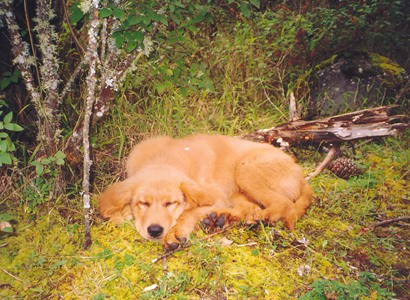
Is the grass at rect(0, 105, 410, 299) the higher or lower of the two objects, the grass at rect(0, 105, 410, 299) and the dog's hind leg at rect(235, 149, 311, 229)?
the lower

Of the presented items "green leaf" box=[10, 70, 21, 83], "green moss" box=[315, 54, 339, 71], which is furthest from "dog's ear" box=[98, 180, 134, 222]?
"green moss" box=[315, 54, 339, 71]

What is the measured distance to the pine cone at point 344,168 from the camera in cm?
389

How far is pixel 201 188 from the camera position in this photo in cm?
305

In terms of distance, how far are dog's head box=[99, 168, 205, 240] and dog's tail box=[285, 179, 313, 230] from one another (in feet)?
2.41

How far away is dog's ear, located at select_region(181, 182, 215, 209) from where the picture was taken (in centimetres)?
295

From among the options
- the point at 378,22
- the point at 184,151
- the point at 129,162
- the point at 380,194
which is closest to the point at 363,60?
the point at 378,22

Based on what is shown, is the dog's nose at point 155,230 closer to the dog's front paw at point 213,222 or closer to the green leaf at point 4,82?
the dog's front paw at point 213,222

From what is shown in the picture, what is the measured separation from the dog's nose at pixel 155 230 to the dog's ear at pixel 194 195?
0.38 meters

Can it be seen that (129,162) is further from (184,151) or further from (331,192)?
(331,192)

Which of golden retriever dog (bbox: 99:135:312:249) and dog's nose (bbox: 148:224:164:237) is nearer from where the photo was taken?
dog's nose (bbox: 148:224:164:237)

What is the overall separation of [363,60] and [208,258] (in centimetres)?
403

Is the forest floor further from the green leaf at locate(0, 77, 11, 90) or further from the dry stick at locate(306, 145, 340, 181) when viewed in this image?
the green leaf at locate(0, 77, 11, 90)

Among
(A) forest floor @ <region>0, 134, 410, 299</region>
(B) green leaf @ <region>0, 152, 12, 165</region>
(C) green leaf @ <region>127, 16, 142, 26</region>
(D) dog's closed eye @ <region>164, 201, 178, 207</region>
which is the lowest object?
(A) forest floor @ <region>0, 134, 410, 299</region>

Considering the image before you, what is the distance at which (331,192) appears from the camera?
365 cm
